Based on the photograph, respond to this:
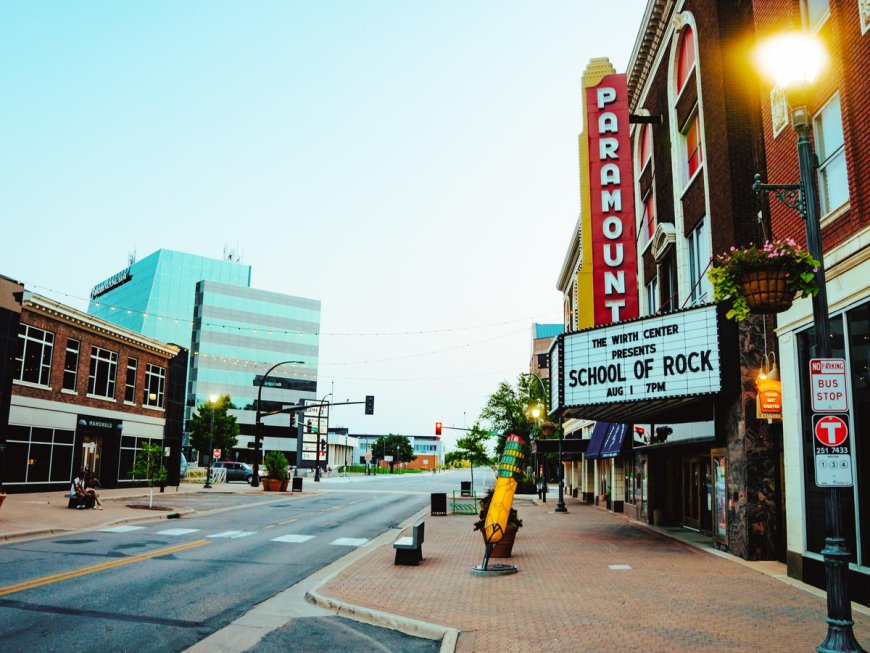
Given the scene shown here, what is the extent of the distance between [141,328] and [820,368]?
14544 cm

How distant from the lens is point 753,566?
1411 cm

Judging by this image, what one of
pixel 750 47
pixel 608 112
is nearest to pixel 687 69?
pixel 608 112

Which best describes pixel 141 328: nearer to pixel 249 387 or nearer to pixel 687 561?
pixel 249 387

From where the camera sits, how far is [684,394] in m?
15.7

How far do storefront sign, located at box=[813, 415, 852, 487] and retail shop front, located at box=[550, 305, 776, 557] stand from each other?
7.95 metres

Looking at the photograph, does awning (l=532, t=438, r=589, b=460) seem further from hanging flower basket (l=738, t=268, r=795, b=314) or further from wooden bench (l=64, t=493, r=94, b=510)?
hanging flower basket (l=738, t=268, r=795, b=314)

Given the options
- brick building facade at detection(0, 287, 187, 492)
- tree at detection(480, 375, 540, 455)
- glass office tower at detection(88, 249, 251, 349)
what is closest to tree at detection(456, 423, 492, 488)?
tree at detection(480, 375, 540, 455)

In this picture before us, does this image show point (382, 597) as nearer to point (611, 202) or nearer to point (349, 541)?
point (349, 541)

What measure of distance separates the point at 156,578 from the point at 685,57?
19.7 metres

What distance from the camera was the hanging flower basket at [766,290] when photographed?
28.4ft

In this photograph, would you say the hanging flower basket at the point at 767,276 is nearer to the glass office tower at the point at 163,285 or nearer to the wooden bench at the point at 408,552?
the wooden bench at the point at 408,552

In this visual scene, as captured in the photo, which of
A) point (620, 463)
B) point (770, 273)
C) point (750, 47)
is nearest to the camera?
point (770, 273)

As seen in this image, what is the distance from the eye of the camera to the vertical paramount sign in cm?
2269

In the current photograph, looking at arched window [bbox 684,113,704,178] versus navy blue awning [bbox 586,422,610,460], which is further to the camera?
navy blue awning [bbox 586,422,610,460]
